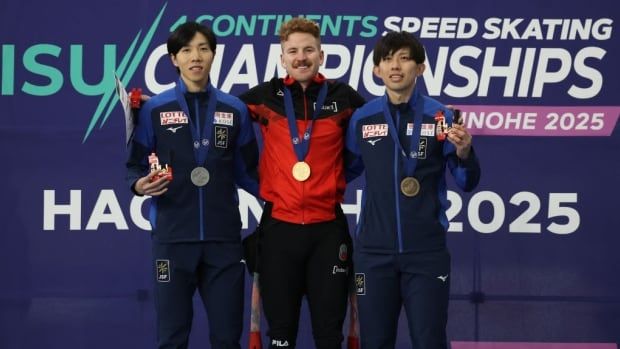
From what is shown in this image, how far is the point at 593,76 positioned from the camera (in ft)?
16.6

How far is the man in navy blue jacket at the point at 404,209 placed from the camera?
3.86 m

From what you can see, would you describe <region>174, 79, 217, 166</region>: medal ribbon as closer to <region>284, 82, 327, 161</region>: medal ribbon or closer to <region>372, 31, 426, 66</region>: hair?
<region>284, 82, 327, 161</region>: medal ribbon

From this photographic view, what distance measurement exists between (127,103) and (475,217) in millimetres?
1928

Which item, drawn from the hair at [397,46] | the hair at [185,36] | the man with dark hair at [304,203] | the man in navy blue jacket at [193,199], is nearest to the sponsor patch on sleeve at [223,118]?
the man in navy blue jacket at [193,199]

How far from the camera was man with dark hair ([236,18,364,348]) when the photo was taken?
3.95 metres

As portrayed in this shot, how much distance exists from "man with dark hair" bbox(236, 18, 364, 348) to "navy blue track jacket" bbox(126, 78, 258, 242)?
0.14 m

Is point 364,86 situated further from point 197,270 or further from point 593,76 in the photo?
point 197,270

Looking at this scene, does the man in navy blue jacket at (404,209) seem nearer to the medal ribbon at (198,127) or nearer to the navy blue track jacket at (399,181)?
the navy blue track jacket at (399,181)

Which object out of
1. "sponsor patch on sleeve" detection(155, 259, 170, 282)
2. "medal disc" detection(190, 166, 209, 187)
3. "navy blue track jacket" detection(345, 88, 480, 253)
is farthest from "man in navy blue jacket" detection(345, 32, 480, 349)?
"sponsor patch on sleeve" detection(155, 259, 170, 282)

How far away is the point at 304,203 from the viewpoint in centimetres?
395

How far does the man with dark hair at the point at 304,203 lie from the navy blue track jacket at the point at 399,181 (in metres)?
0.12

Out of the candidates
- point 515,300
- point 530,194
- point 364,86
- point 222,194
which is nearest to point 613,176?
point 530,194

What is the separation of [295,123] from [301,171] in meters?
0.19

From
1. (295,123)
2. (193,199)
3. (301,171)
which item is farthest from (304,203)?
(193,199)
